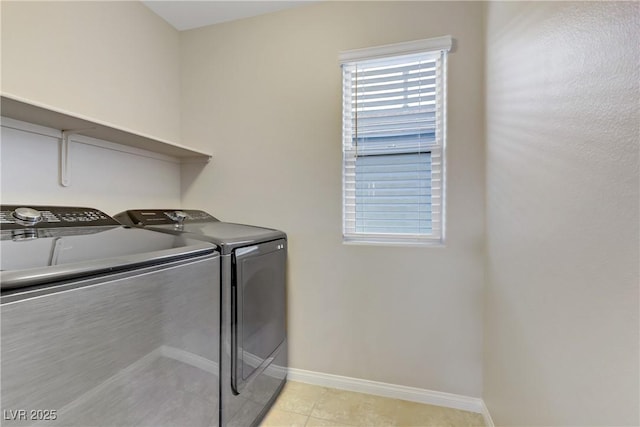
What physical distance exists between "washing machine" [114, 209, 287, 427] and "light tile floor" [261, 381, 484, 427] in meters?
0.11

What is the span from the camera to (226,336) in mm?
1297

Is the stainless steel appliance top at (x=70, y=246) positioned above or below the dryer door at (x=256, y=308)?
above

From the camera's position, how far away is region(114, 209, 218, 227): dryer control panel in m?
1.63

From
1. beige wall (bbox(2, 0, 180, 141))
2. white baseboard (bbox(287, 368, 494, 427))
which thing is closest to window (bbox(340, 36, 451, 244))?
white baseboard (bbox(287, 368, 494, 427))

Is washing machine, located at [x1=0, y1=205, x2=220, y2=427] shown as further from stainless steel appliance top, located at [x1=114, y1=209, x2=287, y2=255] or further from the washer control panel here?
stainless steel appliance top, located at [x1=114, y1=209, x2=287, y2=255]

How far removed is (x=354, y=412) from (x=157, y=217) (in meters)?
1.67

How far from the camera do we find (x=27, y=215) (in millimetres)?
1199

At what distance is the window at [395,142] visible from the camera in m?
1.74

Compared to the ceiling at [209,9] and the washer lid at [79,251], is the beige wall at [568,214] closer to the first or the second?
the washer lid at [79,251]

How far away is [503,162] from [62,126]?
2152 mm

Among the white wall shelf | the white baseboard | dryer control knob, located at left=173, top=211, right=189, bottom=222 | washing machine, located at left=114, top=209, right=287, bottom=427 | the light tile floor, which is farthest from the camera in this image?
dryer control knob, located at left=173, top=211, right=189, bottom=222

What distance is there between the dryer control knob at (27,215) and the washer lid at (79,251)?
0.27ft

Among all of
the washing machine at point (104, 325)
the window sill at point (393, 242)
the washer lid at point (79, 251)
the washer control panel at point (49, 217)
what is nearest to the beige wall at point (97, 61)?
the washer control panel at point (49, 217)

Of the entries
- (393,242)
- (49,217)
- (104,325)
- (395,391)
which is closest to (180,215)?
(49,217)
